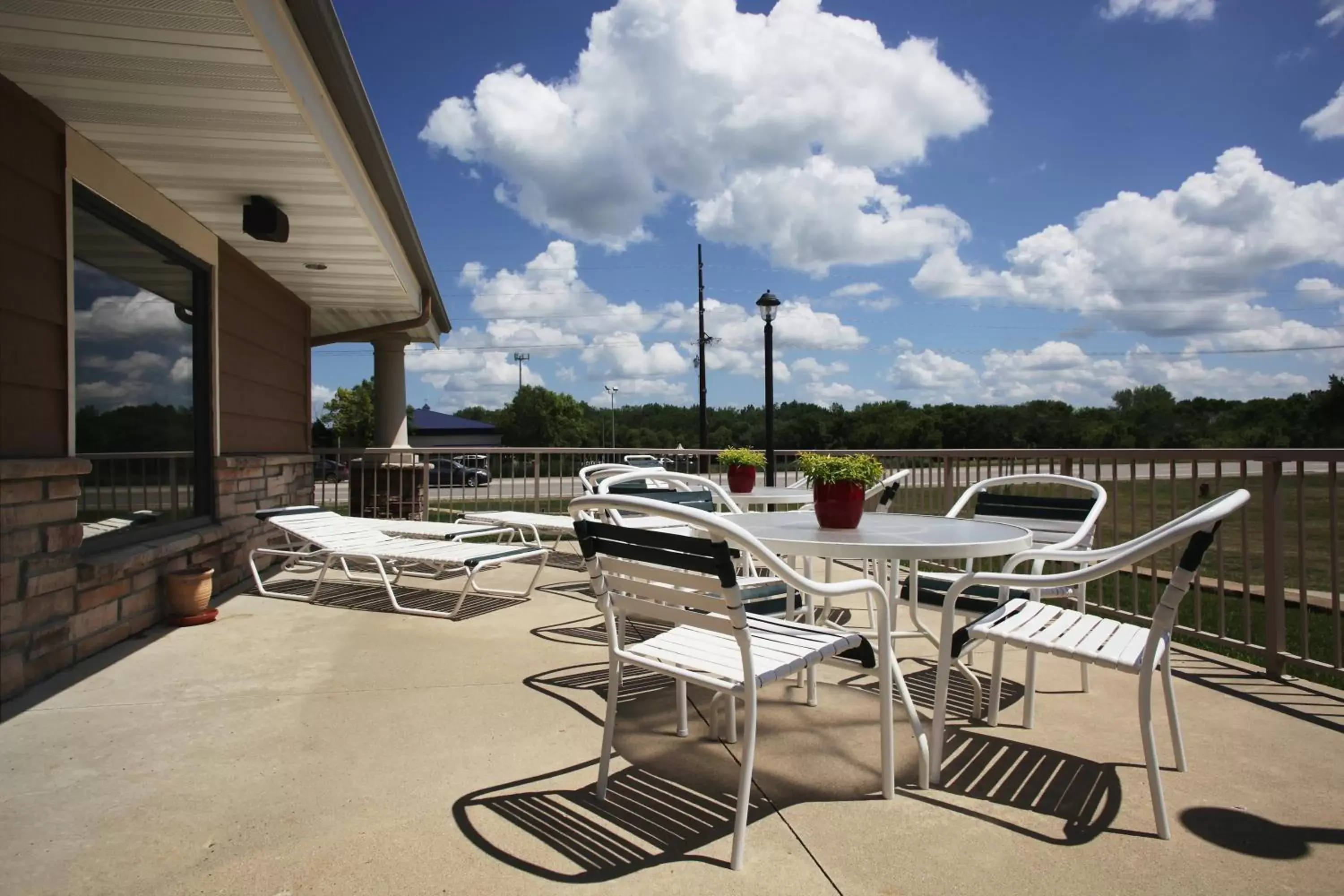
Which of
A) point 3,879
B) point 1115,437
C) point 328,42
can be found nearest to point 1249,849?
point 3,879

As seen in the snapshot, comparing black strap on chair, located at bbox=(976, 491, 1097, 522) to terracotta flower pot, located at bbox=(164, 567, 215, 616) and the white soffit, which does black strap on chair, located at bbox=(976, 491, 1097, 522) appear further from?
terracotta flower pot, located at bbox=(164, 567, 215, 616)

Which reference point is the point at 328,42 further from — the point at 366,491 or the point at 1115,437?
the point at 1115,437

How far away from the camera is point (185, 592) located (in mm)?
3980

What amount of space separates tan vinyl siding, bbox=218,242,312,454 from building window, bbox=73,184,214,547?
10.1 inches

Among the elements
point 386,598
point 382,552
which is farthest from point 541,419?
point 382,552

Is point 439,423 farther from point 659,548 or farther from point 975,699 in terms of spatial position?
point 659,548

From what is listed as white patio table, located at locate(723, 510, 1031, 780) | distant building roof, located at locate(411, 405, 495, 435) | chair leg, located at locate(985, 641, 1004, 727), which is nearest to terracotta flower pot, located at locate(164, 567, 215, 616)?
white patio table, located at locate(723, 510, 1031, 780)

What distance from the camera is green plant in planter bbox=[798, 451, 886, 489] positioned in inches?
102

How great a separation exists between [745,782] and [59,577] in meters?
2.93

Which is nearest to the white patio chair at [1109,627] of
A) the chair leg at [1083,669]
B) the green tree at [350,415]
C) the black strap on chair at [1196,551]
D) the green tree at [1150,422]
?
the black strap on chair at [1196,551]

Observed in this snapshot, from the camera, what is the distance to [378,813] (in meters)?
1.91

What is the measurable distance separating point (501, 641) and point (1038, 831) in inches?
98.7

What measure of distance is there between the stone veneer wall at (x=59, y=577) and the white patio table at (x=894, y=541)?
8.39ft

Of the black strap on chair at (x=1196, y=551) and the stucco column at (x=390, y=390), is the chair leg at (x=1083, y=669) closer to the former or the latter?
the black strap on chair at (x=1196, y=551)
